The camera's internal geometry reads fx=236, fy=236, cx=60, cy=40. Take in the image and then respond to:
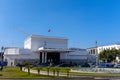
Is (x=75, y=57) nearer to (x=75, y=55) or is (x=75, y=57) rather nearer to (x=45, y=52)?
(x=75, y=55)

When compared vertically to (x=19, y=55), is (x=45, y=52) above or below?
above

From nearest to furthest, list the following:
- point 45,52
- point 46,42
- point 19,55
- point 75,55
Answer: point 19,55 → point 45,52 → point 46,42 → point 75,55

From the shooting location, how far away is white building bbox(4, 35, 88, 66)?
8600 cm

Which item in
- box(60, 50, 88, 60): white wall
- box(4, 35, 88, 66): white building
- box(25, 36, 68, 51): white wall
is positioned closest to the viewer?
box(4, 35, 88, 66): white building

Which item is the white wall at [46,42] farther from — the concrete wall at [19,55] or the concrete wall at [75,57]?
the concrete wall at [75,57]

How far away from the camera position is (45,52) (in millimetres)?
86125

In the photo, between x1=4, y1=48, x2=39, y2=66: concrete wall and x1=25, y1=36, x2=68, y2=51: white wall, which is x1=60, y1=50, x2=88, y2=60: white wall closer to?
x1=25, y1=36, x2=68, y2=51: white wall

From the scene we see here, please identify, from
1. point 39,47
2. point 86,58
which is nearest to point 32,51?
point 39,47

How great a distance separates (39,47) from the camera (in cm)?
8912

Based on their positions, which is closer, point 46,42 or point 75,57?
point 46,42

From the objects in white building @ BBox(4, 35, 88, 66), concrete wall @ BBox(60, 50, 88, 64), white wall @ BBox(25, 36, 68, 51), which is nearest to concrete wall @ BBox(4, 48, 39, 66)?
white building @ BBox(4, 35, 88, 66)

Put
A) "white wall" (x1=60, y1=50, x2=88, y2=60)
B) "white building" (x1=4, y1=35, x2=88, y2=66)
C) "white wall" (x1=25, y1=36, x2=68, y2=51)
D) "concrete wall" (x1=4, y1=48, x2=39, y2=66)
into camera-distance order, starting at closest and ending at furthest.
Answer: "concrete wall" (x1=4, y1=48, x2=39, y2=66) < "white building" (x1=4, y1=35, x2=88, y2=66) < "white wall" (x1=25, y1=36, x2=68, y2=51) < "white wall" (x1=60, y1=50, x2=88, y2=60)

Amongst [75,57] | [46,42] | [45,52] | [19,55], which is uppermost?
[46,42]

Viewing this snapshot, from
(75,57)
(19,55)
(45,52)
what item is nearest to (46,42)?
(45,52)
